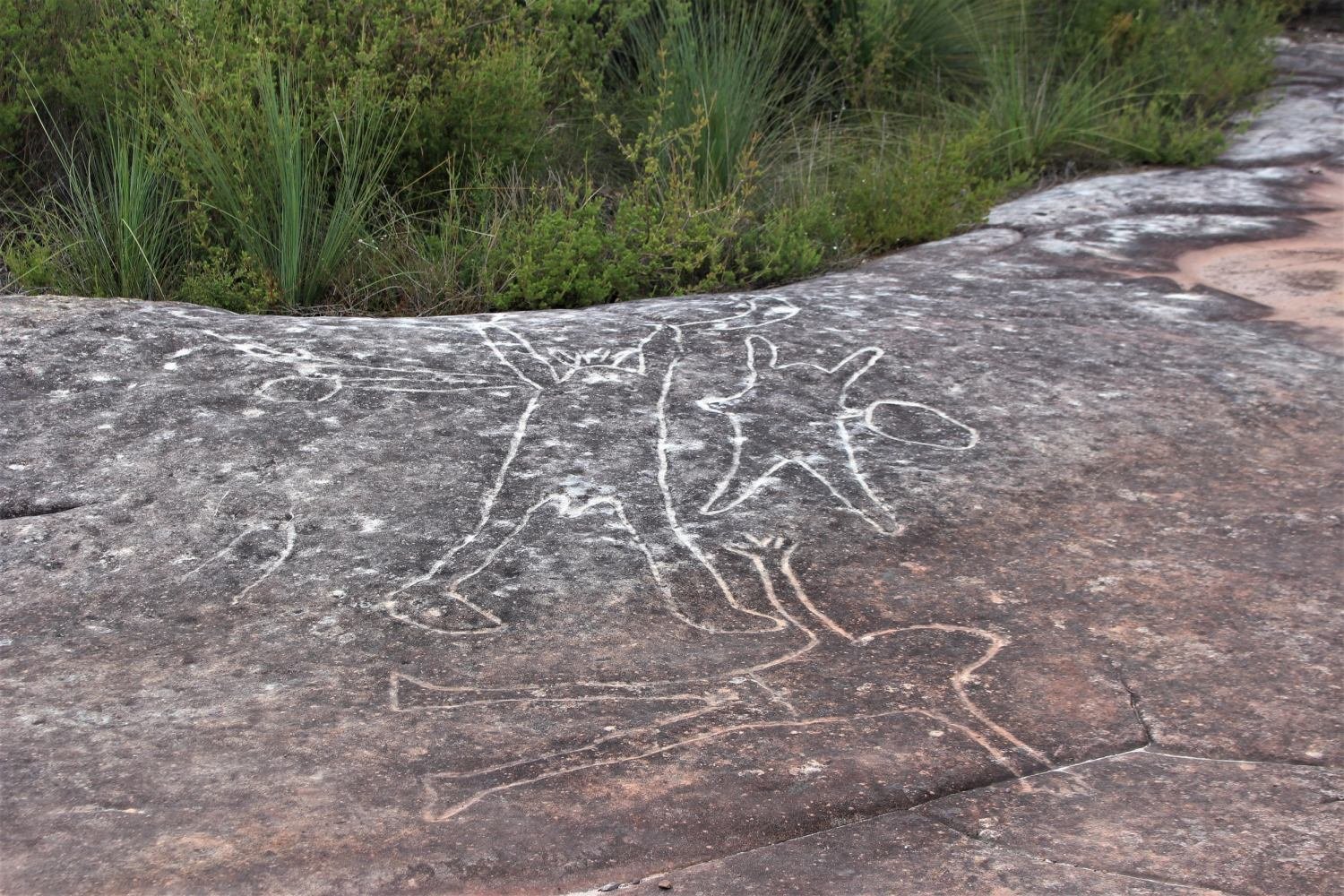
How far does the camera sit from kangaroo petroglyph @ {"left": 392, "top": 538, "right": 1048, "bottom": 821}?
171cm

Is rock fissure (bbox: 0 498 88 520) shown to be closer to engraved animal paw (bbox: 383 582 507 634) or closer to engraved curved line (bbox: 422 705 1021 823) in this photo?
engraved animal paw (bbox: 383 582 507 634)

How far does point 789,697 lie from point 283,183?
2.38m

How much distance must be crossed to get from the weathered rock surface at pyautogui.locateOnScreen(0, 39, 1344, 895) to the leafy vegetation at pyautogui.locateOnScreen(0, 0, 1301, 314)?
0.63 m

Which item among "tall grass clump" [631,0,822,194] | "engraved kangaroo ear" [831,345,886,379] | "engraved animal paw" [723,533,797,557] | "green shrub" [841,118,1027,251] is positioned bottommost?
"engraved animal paw" [723,533,797,557]

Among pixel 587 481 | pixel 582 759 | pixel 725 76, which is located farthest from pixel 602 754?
pixel 725 76

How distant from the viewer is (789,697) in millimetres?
1870

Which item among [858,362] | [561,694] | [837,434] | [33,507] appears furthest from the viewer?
[858,362]

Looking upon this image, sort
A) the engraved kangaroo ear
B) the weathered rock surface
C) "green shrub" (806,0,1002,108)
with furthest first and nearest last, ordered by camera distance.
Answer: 1. "green shrub" (806,0,1002,108)
2. the engraved kangaroo ear
3. the weathered rock surface

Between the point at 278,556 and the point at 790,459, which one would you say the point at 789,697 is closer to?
the point at 790,459

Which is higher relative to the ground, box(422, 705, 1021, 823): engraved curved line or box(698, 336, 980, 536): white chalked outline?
box(698, 336, 980, 536): white chalked outline

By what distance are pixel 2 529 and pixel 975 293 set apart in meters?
2.39

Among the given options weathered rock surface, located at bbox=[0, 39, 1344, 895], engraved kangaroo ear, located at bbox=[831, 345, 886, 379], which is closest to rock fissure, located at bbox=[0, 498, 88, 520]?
weathered rock surface, located at bbox=[0, 39, 1344, 895]

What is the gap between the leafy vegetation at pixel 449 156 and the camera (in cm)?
370

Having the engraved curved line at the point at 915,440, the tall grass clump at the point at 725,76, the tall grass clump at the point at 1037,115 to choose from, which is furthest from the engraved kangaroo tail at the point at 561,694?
the tall grass clump at the point at 1037,115
